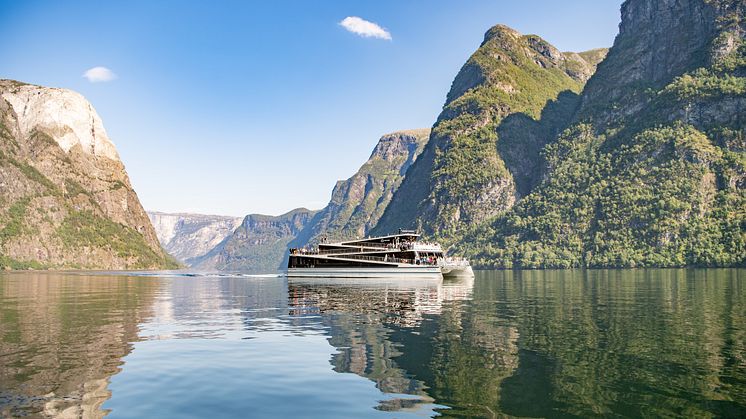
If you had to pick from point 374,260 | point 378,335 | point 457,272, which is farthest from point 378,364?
point 457,272

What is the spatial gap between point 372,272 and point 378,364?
343ft

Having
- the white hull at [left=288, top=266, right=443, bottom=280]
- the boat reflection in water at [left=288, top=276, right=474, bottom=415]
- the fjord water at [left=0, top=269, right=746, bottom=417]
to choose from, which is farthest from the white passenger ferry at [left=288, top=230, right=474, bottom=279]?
the fjord water at [left=0, top=269, right=746, bottom=417]

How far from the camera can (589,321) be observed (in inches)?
1716

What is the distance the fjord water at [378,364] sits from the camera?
2031cm

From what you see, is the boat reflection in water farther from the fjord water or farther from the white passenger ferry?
the white passenger ferry

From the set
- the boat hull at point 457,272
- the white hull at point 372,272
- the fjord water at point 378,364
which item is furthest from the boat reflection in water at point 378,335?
the boat hull at point 457,272

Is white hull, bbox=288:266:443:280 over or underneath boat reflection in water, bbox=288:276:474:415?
underneath

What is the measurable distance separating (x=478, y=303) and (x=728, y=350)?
33756 mm

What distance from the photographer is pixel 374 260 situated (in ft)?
449

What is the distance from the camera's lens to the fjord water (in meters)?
20.3

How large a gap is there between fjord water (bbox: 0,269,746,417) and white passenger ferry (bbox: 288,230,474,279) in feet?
262

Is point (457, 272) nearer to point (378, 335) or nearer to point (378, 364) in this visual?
point (378, 335)

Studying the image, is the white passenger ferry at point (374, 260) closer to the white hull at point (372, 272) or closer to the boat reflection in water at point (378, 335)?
the white hull at point (372, 272)

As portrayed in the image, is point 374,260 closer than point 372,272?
No
